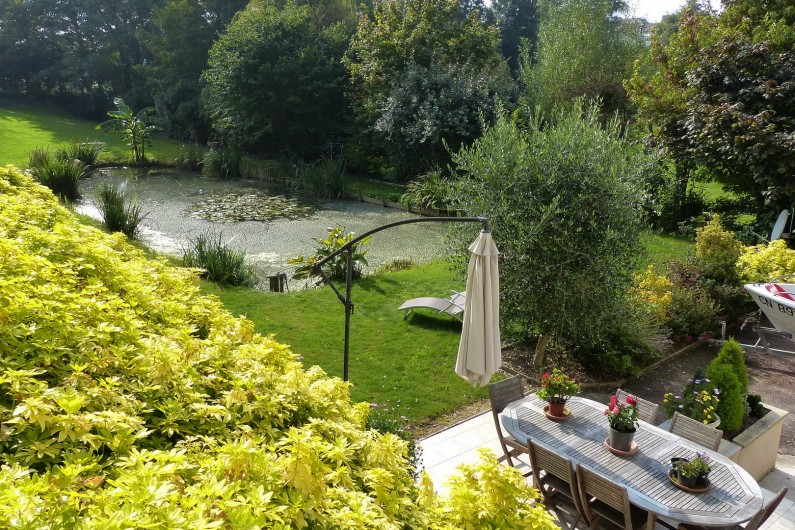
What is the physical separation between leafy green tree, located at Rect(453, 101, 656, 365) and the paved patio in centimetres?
191

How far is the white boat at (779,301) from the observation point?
838 centimetres

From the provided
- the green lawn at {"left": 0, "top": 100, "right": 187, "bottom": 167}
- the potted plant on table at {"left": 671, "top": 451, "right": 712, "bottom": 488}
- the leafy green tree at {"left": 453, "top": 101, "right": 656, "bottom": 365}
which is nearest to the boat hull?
the leafy green tree at {"left": 453, "top": 101, "right": 656, "bottom": 365}

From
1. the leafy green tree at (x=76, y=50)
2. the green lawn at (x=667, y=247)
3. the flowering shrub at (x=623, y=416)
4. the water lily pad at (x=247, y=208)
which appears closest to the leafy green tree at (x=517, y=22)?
the leafy green tree at (x=76, y=50)

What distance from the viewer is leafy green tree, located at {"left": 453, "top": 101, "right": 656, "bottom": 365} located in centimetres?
783

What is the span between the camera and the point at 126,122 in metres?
26.1

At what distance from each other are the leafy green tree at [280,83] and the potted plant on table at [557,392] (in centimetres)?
2173

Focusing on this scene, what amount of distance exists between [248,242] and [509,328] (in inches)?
345

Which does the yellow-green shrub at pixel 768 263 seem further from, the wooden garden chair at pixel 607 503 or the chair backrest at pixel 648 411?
the wooden garden chair at pixel 607 503

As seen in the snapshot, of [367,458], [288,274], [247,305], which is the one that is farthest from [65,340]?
[288,274]

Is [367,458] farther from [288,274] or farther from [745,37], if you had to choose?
[745,37]

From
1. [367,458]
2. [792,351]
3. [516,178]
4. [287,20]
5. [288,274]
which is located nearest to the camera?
[367,458]

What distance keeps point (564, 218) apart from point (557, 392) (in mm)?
2777

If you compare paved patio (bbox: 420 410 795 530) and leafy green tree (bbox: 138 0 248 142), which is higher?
leafy green tree (bbox: 138 0 248 142)

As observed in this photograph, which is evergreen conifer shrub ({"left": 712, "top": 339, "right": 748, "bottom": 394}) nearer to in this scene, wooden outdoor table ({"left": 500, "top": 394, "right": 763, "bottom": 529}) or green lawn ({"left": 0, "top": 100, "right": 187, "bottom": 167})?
wooden outdoor table ({"left": 500, "top": 394, "right": 763, "bottom": 529})
